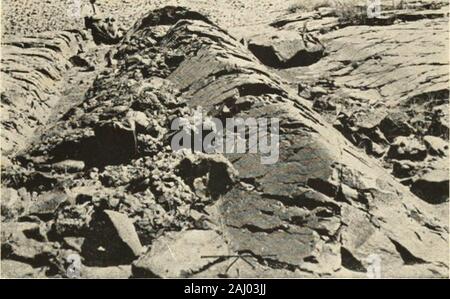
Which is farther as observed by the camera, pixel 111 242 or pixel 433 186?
pixel 433 186

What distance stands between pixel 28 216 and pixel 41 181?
1.84 ft

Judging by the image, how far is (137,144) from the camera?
27.4 ft

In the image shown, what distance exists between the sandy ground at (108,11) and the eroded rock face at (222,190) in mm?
1755

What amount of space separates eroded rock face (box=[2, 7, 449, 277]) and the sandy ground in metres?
1.75

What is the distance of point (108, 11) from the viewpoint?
36.0ft

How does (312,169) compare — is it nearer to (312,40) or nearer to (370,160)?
(370,160)

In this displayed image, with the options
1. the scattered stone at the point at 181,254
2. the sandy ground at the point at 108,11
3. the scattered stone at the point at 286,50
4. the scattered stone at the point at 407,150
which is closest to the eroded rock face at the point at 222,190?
the scattered stone at the point at 181,254

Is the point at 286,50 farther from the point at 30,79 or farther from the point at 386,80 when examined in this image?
the point at 30,79

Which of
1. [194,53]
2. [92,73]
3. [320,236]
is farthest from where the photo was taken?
[92,73]

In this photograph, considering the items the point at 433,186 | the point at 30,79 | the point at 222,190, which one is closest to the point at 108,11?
the point at 30,79

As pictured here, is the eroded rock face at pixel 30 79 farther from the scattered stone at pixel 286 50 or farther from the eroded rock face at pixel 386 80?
the eroded rock face at pixel 386 80

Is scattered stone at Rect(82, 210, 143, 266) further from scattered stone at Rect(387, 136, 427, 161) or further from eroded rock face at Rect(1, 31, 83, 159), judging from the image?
scattered stone at Rect(387, 136, 427, 161)

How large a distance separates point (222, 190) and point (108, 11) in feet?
15.6

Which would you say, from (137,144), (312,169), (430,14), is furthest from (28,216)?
(430,14)
